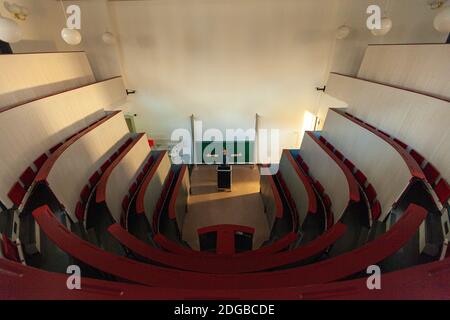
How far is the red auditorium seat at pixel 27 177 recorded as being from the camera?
2475 mm

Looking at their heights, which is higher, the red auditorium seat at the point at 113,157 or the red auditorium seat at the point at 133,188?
the red auditorium seat at the point at 113,157

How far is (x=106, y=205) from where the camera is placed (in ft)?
8.48

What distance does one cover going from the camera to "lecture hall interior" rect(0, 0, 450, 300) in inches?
51.0

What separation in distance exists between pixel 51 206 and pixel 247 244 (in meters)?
2.57

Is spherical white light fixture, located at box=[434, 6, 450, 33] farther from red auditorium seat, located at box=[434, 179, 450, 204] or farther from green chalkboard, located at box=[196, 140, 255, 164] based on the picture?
green chalkboard, located at box=[196, 140, 255, 164]

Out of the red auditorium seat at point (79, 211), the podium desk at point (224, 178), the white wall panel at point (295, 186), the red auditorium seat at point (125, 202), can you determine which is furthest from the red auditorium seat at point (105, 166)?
the white wall panel at point (295, 186)

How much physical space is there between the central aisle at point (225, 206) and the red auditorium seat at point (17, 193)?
253cm

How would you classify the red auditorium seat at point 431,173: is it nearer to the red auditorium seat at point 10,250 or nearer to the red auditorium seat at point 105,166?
the red auditorium seat at point 10,250

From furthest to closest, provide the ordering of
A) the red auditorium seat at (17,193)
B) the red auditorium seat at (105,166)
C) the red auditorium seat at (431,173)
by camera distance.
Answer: the red auditorium seat at (105,166) < the red auditorium seat at (431,173) < the red auditorium seat at (17,193)

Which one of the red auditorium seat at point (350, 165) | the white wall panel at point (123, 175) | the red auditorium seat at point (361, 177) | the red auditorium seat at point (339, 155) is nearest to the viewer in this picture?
the white wall panel at point (123, 175)

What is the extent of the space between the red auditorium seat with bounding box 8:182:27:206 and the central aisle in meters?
2.53

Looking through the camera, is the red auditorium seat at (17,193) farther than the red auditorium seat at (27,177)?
No

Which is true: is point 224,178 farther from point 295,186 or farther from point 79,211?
point 79,211

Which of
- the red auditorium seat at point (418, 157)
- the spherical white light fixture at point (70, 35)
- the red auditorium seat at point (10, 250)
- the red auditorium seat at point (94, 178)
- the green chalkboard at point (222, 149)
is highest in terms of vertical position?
the green chalkboard at point (222, 149)
